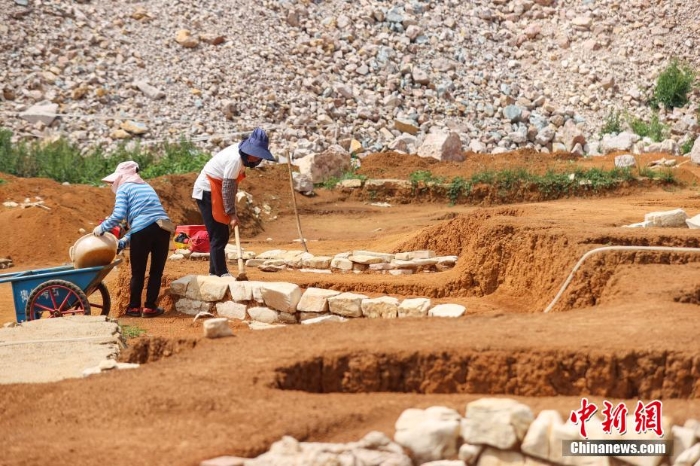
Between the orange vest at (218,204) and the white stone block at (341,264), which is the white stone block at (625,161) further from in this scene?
the orange vest at (218,204)

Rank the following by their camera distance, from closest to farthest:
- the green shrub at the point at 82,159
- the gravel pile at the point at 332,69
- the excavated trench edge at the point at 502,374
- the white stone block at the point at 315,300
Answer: the excavated trench edge at the point at 502,374, the white stone block at the point at 315,300, the green shrub at the point at 82,159, the gravel pile at the point at 332,69

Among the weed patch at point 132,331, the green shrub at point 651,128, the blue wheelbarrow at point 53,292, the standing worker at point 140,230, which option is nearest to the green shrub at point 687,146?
the green shrub at point 651,128

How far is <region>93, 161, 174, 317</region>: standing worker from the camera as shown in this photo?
29.8 ft

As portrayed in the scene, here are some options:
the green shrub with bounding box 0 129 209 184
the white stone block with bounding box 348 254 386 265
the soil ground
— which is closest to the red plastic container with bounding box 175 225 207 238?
the white stone block with bounding box 348 254 386 265

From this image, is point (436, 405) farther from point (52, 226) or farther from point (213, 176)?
point (52, 226)

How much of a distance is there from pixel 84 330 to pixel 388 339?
9.47ft

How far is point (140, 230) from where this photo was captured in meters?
9.07

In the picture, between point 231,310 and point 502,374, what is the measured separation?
13.7ft

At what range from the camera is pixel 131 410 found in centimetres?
486

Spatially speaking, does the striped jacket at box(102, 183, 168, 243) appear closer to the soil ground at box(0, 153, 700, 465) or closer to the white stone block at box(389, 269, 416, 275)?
the soil ground at box(0, 153, 700, 465)

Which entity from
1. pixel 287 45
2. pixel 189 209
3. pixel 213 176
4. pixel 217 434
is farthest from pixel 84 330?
pixel 287 45

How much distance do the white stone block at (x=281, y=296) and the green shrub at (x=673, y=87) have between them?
58.5 ft

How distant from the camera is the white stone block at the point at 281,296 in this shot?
340 inches

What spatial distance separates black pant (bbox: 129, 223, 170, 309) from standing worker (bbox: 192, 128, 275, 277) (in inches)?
21.2
